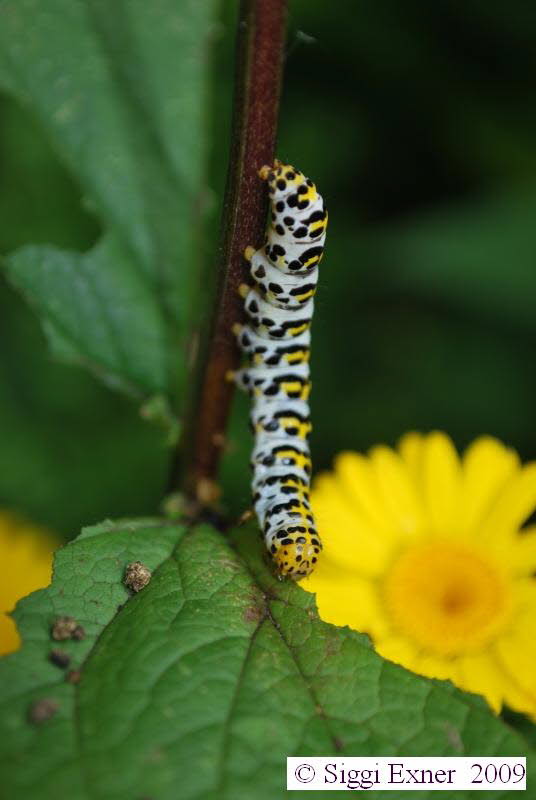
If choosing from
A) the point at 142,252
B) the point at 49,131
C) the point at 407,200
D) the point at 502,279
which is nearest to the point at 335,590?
the point at 142,252

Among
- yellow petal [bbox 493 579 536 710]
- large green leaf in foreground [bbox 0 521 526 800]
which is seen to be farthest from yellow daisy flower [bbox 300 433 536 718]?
large green leaf in foreground [bbox 0 521 526 800]

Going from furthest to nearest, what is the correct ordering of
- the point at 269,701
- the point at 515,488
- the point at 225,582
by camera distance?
the point at 515,488 → the point at 225,582 → the point at 269,701

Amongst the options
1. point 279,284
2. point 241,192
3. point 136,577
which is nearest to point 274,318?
point 279,284

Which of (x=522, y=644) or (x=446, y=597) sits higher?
(x=446, y=597)

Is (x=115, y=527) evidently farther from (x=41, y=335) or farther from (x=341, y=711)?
(x=41, y=335)

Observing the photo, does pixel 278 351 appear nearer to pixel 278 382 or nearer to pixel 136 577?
pixel 278 382

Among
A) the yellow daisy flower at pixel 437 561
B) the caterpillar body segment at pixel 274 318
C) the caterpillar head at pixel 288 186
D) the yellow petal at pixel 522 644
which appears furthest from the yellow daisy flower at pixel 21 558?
the caterpillar head at pixel 288 186

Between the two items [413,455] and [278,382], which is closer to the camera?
[278,382]
